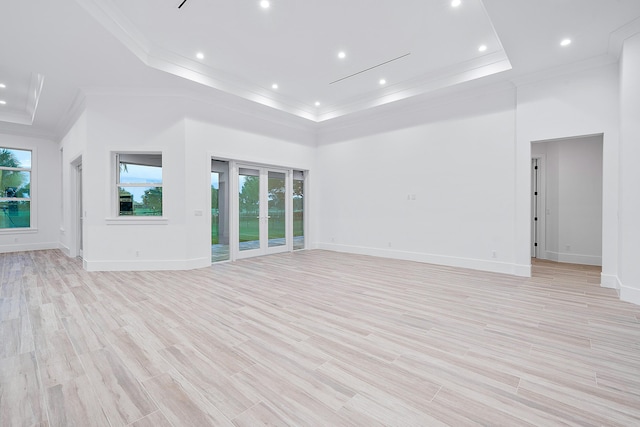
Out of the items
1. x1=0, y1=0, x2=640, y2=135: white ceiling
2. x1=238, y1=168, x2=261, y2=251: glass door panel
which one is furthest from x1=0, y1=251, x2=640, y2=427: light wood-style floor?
x1=0, y1=0, x2=640, y2=135: white ceiling

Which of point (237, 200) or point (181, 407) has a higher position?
point (237, 200)

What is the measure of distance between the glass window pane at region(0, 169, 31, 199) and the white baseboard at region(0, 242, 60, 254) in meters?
1.36

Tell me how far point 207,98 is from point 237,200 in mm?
2220

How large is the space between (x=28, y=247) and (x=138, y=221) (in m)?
5.47

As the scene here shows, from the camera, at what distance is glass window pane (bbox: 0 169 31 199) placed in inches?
301

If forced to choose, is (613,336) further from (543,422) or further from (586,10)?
(586,10)

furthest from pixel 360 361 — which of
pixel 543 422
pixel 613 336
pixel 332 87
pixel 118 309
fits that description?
pixel 332 87

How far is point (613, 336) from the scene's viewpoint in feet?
8.64

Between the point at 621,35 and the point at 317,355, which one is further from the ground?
the point at 621,35

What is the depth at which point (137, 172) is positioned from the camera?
5.56 metres

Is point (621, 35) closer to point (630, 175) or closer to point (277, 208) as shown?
point (630, 175)

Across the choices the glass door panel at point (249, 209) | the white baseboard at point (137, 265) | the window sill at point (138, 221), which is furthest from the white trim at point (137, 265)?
the glass door panel at point (249, 209)

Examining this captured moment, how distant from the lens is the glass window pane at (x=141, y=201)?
18.2ft

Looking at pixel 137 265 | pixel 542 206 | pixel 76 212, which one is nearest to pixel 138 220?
pixel 137 265
